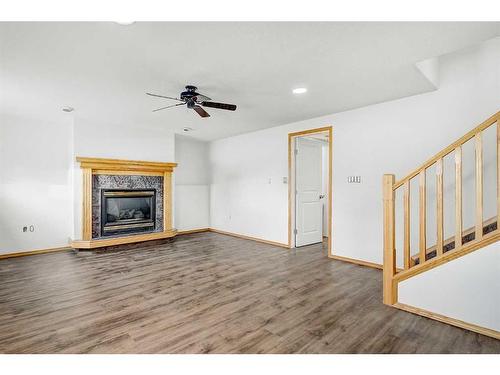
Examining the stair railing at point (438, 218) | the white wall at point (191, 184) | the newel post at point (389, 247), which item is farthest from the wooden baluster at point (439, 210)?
the white wall at point (191, 184)

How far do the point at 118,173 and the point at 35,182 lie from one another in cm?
137

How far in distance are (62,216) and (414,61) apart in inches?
236

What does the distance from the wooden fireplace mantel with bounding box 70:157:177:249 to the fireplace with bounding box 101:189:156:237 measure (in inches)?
8.3

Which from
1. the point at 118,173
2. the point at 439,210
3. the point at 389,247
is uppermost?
the point at 118,173

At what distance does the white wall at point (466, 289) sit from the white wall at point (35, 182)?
5635 mm

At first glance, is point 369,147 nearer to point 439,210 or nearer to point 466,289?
point 439,210

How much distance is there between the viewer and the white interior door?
505cm

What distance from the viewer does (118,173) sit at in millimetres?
5152

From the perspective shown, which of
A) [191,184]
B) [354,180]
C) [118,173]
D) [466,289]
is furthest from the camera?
[191,184]

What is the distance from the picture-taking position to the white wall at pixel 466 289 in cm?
202

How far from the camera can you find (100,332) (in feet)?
6.84

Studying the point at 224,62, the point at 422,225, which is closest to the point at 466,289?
the point at 422,225
